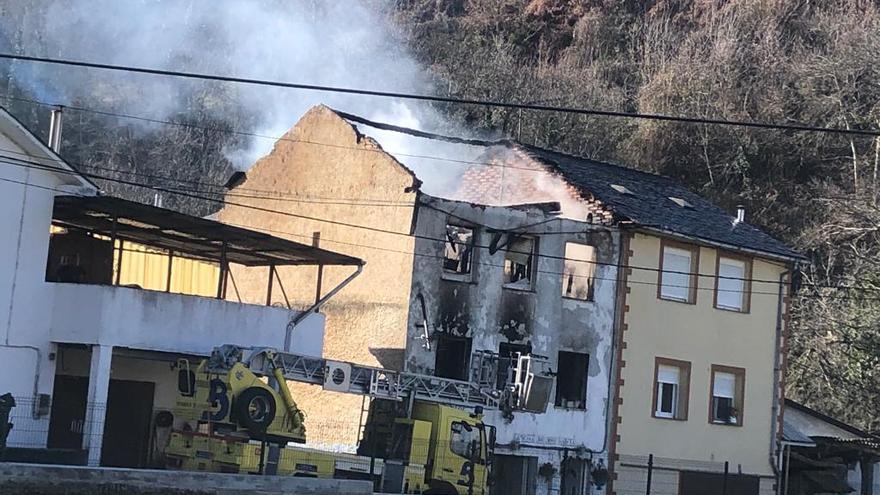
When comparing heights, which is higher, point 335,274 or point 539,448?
point 335,274

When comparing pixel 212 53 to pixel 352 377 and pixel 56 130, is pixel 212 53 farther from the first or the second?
pixel 352 377

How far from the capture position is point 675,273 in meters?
33.5

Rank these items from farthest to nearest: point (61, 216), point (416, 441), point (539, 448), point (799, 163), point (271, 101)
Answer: point (271, 101) < point (799, 163) < point (539, 448) < point (61, 216) < point (416, 441)

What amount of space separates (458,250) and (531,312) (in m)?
2.35

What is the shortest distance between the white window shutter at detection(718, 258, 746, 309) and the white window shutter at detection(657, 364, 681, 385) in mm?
2309

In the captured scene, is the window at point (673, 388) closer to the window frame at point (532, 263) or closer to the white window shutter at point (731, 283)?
the white window shutter at point (731, 283)

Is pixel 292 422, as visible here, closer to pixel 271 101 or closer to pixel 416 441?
pixel 416 441

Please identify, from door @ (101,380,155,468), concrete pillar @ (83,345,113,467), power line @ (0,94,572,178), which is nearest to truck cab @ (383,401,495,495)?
concrete pillar @ (83,345,113,467)

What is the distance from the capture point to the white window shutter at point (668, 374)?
33122 mm

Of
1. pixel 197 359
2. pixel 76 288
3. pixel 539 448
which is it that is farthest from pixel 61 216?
pixel 539 448

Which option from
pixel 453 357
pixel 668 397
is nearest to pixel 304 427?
pixel 453 357

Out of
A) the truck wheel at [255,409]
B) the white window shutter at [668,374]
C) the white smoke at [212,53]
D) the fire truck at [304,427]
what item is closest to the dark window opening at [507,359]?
the fire truck at [304,427]

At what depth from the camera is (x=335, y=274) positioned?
32344 millimetres

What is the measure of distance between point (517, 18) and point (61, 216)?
42760 mm
